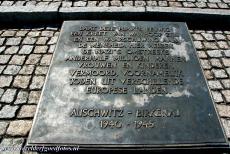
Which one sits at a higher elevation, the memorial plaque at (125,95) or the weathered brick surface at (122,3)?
the weathered brick surface at (122,3)

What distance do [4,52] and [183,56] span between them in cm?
296

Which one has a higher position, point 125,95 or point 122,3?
point 122,3

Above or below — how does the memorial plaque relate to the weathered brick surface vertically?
below

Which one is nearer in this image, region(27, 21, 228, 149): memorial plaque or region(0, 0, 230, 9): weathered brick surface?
region(27, 21, 228, 149): memorial plaque

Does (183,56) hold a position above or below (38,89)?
above

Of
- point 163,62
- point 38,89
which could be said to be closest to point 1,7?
point 38,89

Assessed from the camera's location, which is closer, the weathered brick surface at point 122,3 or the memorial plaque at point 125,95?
the memorial plaque at point 125,95

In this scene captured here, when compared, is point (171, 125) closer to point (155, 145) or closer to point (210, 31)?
point (155, 145)

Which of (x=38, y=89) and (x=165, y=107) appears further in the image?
(x=38, y=89)

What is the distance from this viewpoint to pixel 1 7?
538cm

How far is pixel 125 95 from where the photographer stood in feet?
11.5

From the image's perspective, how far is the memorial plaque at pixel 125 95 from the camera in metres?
3.07

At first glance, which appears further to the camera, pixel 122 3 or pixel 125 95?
pixel 122 3

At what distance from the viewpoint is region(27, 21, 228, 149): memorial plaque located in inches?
121
